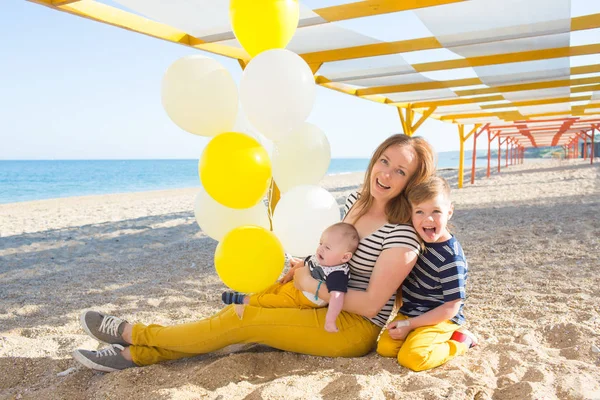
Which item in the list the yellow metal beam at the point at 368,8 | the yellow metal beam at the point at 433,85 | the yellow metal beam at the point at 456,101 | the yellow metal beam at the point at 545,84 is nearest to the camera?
the yellow metal beam at the point at 368,8

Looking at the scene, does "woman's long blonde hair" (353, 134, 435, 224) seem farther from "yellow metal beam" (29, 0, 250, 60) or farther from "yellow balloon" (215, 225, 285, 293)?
"yellow metal beam" (29, 0, 250, 60)

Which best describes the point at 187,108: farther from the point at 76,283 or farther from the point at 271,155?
the point at 76,283

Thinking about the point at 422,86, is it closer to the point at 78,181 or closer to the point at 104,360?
the point at 104,360

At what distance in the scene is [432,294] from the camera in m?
2.23

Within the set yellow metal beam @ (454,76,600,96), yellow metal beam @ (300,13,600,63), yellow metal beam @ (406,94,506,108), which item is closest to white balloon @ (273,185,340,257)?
yellow metal beam @ (300,13,600,63)

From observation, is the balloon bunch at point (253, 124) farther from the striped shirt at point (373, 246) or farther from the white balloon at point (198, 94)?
the striped shirt at point (373, 246)

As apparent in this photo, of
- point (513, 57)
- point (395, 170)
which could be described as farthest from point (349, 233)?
point (513, 57)

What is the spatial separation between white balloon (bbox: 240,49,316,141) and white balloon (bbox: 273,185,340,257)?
0.35 m

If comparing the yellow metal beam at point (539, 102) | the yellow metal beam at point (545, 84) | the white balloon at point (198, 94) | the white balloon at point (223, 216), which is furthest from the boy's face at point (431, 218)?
the yellow metal beam at point (539, 102)

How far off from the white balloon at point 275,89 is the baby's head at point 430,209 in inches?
26.1

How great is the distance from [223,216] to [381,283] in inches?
35.5

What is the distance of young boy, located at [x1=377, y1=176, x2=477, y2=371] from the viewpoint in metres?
2.05

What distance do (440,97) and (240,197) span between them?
5.50m

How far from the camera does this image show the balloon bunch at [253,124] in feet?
7.06
